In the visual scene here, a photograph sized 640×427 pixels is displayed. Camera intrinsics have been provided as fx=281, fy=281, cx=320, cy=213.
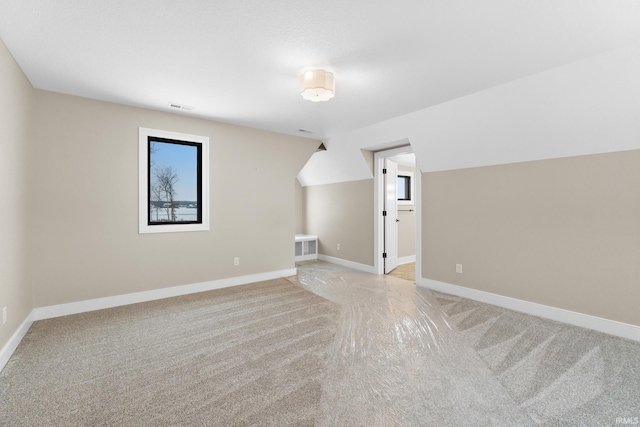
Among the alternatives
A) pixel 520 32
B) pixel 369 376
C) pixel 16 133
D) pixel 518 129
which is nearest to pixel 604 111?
pixel 518 129

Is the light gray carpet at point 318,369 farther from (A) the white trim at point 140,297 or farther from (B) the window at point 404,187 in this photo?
(B) the window at point 404,187

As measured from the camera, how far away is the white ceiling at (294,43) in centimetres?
179

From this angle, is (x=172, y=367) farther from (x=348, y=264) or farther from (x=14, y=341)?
(x=348, y=264)

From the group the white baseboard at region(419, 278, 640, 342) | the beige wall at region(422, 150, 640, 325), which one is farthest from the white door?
the white baseboard at region(419, 278, 640, 342)

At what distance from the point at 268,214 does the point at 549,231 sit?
12.2 feet

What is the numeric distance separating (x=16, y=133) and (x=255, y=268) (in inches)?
121

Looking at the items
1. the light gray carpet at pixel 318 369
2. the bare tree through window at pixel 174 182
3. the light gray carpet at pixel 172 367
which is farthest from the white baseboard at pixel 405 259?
the bare tree through window at pixel 174 182

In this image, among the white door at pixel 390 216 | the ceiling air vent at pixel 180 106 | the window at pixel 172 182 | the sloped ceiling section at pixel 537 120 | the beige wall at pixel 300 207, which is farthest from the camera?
the beige wall at pixel 300 207

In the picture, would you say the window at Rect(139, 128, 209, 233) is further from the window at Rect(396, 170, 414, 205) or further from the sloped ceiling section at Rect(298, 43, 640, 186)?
the window at Rect(396, 170, 414, 205)

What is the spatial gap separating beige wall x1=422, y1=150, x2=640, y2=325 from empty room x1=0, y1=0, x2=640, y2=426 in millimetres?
20

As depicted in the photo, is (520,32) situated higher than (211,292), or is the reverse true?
(520,32)

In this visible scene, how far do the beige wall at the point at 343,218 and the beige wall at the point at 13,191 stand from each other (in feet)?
14.6

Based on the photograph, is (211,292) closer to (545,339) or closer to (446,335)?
(446,335)

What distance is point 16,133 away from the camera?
246cm
